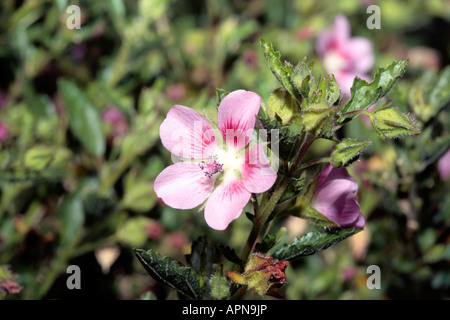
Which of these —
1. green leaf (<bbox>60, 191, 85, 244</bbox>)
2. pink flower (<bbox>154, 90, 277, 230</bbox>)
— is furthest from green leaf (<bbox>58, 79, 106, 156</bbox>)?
pink flower (<bbox>154, 90, 277, 230</bbox>)

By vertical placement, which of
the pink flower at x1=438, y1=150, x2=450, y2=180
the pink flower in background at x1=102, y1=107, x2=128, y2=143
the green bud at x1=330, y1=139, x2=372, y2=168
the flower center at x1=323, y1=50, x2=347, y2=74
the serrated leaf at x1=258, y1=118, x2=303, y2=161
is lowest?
the green bud at x1=330, y1=139, x2=372, y2=168

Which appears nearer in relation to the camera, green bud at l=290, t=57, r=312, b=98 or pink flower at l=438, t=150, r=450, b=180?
green bud at l=290, t=57, r=312, b=98

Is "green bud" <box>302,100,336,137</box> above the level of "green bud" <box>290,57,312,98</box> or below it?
below

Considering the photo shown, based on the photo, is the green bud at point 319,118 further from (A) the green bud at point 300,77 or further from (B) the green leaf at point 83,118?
(B) the green leaf at point 83,118

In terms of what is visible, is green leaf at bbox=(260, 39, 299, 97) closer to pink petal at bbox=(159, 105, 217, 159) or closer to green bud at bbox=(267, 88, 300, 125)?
green bud at bbox=(267, 88, 300, 125)

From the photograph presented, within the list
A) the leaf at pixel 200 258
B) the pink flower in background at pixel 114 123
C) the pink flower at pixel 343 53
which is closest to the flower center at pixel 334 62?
the pink flower at pixel 343 53

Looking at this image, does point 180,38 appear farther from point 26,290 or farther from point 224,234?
point 26,290

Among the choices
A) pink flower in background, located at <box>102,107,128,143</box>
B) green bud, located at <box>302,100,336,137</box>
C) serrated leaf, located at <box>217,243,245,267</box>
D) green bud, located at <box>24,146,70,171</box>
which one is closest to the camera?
green bud, located at <box>302,100,336,137</box>

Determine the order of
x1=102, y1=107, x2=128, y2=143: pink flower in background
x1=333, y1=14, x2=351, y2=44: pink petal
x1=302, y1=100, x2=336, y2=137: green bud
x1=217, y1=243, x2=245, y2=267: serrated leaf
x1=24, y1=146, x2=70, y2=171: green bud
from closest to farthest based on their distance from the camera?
1. x1=302, y1=100, x2=336, y2=137: green bud
2. x1=217, y1=243, x2=245, y2=267: serrated leaf
3. x1=24, y1=146, x2=70, y2=171: green bud
4. x1=102, y1=107, x2=128, y2=143: pink flower in background
5. x1=333, y1=14, x2=351, y2=44: pink petal
